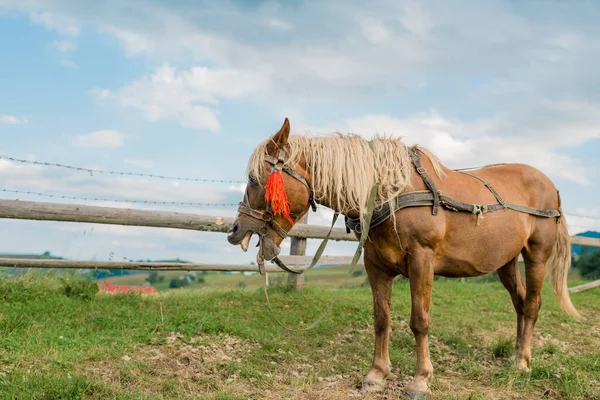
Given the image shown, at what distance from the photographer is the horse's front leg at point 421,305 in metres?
3.93

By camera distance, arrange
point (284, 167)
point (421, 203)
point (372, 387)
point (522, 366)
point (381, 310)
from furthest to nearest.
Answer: point (522, 366), point (381, 310), point (372, 387), point (421, 203), point (284, 167)

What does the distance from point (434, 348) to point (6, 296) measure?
17.1 ft

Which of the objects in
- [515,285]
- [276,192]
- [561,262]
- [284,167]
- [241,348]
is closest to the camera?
[276,192]

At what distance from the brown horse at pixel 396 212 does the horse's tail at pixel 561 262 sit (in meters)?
1.08

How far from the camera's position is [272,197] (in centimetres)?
363

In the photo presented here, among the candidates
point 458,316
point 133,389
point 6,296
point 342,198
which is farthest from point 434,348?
point 6,296

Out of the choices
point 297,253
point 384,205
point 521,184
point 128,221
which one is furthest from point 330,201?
point 297,253

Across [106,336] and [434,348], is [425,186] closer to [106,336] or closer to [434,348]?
[434,348]


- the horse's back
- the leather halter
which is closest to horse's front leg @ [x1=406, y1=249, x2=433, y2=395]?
the leather halter

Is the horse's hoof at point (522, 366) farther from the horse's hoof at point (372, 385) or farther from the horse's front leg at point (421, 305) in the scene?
the horse's hoof at point (372, 385)

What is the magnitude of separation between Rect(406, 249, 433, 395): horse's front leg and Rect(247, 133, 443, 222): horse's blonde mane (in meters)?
0.57

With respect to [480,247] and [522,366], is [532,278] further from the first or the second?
[480,247]

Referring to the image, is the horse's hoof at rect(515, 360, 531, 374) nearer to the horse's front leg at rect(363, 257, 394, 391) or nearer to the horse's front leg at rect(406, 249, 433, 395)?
the horse's front leg at rect(406, 249, 433, 395)

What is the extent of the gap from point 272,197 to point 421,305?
1546 mm
